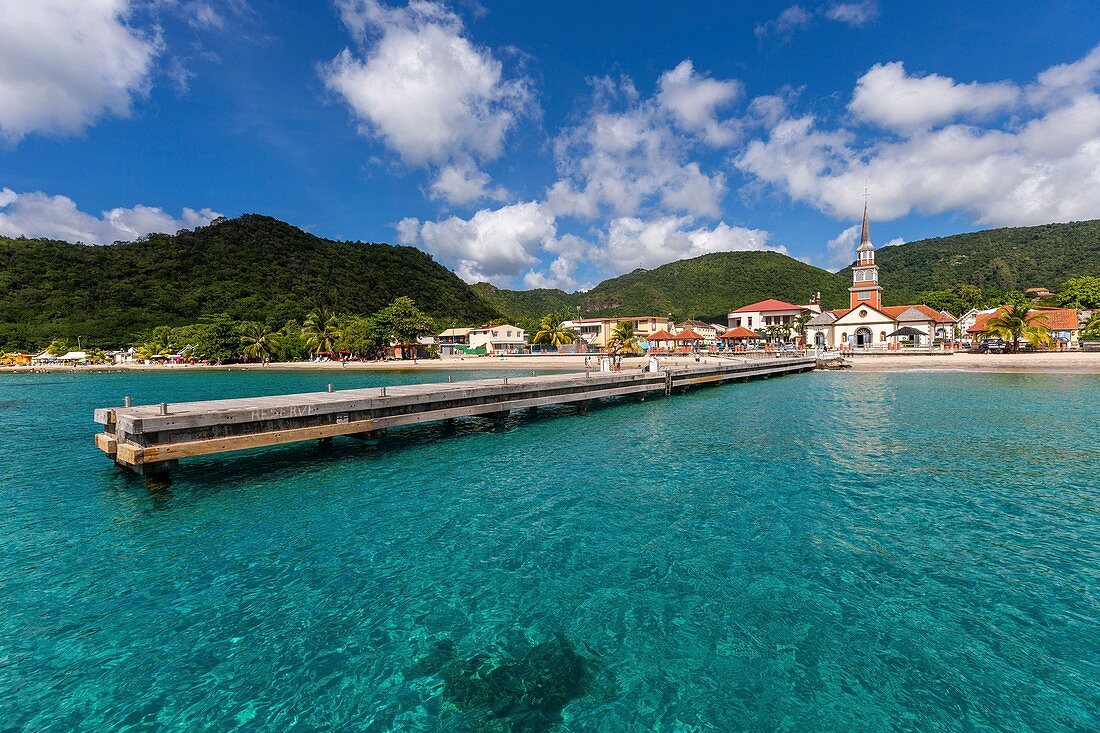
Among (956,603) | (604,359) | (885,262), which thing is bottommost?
(956,603)

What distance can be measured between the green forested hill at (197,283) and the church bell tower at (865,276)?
9986 cm

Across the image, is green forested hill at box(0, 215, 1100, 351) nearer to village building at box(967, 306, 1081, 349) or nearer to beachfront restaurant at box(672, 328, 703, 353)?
beachfront restaurant at box(672, 328, 703, 353)

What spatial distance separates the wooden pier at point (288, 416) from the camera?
12.7 m

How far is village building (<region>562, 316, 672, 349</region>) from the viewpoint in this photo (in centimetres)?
10325

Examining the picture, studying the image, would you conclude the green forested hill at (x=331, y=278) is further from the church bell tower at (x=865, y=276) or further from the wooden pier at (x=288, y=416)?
the wooden pier at (x=288, y=416)

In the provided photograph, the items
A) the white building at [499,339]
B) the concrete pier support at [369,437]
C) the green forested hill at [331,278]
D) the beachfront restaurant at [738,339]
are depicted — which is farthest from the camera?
the green forested hill at [331,278]

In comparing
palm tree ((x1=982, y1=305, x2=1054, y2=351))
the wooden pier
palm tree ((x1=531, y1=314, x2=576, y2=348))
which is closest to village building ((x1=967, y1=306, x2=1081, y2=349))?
palm tree ((x1=982, y1=305, x2=1054, y2=351))

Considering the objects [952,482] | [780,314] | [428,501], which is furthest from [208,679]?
[780,314]

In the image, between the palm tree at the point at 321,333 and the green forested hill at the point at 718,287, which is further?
the green forested hill at the point at 718,287

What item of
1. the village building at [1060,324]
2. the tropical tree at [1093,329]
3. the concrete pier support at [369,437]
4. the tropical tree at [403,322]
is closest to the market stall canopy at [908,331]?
the village building at [1060,324]

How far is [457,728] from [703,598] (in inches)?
170

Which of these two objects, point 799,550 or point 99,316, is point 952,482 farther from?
point 99,316

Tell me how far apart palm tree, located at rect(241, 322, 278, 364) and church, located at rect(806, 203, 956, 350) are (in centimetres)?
10069

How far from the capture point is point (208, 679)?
5.71 metres
